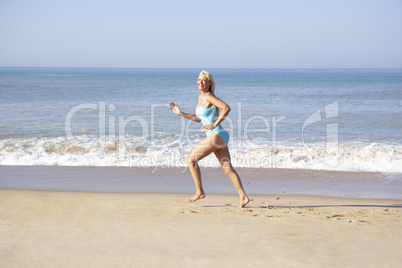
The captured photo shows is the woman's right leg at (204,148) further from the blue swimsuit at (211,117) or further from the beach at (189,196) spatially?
the beach at (189,196)

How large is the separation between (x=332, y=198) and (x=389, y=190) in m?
1.25

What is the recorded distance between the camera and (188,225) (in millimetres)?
4602

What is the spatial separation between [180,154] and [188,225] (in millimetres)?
5327

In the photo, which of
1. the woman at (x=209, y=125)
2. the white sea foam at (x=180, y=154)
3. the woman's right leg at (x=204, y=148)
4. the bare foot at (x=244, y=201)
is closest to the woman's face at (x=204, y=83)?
Answer: the woman at (x=209, y=125)

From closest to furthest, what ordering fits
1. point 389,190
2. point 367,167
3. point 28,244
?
point 28,244
point 389,190
point 367,167

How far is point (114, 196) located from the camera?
609 centimetres

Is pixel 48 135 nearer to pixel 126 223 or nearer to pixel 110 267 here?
pixel 126 223

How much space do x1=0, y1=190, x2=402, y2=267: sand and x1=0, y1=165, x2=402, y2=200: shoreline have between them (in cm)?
66

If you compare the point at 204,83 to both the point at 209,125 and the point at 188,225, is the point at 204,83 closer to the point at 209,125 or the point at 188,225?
the point at 209,125

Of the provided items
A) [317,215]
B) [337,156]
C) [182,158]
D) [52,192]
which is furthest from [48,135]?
[317,215]

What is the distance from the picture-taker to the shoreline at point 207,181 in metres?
6.66

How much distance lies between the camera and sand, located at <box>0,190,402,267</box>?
3693 millimetres

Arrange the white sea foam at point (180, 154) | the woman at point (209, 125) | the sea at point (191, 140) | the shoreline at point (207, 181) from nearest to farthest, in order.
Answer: the woman at point (209, 125) → the shoreline at point (207, 181) → the white sea foam at point (180, 154) → the sea at point (191, 140)

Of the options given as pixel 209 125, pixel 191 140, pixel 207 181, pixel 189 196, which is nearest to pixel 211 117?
pixel 209 125
